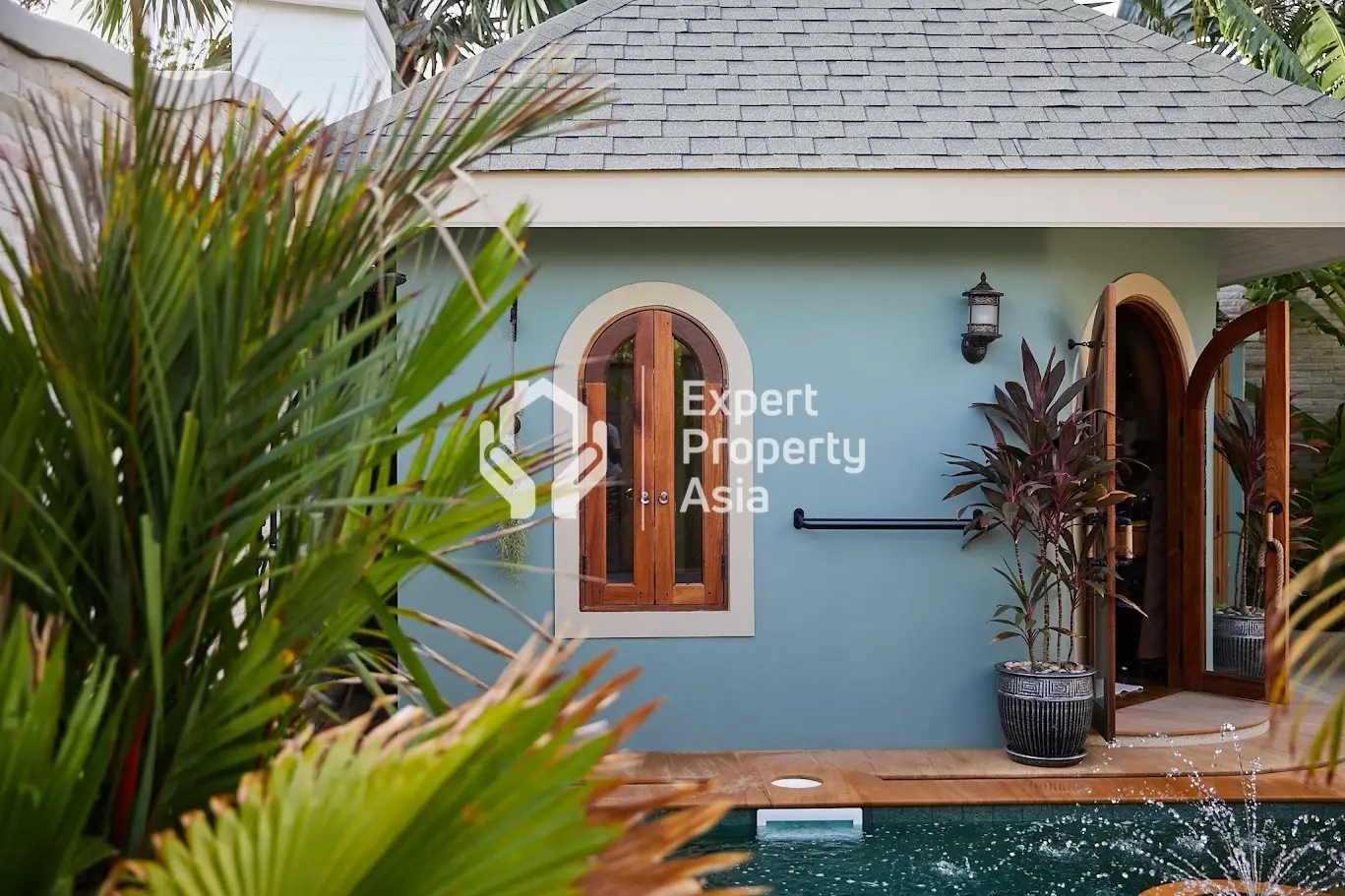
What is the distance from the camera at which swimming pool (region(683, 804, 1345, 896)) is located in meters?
4.51

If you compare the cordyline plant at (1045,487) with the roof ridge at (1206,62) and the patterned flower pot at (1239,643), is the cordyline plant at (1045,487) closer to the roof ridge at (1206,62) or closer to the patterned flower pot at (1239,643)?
the patterned flower pot at (1239,643)

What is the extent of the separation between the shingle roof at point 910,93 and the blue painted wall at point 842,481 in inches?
21.8

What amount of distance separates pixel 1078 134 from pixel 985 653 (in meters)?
2.76

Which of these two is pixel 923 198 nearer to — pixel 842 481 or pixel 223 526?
pixel 842 481

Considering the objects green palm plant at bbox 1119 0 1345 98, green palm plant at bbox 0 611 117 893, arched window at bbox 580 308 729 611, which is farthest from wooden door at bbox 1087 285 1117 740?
green palm plant at bbox 1119 0 1345 98

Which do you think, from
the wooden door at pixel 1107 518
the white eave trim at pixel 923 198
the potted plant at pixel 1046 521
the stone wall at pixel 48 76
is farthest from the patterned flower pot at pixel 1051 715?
the stone wall at pixel 48 76

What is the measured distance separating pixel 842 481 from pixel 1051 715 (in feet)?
5.16

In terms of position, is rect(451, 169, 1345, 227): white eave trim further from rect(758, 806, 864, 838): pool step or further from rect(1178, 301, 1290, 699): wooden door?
rect(758, 806, 864, 838): pool step

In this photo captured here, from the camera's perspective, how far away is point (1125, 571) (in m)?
8.38

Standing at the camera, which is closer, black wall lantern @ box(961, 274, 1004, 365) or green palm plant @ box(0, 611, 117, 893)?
green palm plant @ box(0, 611, 117, 893)

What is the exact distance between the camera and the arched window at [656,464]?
20.5ft

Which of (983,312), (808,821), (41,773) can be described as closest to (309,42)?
(983,312)

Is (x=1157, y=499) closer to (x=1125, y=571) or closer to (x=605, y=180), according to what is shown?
(x=1125, y=571)

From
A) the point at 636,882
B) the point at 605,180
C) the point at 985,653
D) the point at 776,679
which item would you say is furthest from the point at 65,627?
the point at 985,653
